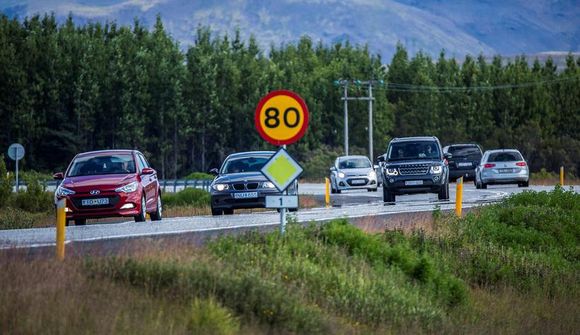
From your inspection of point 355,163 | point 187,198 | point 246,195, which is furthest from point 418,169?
point 355,163

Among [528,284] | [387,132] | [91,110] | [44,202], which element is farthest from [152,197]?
[387,132]

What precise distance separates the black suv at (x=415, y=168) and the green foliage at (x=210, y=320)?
26.6 m

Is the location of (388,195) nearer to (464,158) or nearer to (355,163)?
(355,163)

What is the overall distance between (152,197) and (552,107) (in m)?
97.4

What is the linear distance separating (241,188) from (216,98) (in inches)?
2897

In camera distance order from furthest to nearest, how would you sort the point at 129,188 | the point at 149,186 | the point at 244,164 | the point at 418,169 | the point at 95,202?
the point at 418,169, the point at 244,164, the point at 149,186, the point at 129,188, the point at 95,202

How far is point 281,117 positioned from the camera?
63.8 ft

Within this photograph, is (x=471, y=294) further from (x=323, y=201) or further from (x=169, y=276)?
(x=323, y=201)

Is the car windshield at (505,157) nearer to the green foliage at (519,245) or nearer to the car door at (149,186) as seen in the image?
the green foliage at (519,245)

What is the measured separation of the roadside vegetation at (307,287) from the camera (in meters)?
14.1

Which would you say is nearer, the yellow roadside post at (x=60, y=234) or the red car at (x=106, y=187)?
the yellow roadside post at (x=60, y=234)

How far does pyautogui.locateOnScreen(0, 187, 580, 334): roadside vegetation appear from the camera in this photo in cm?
1405

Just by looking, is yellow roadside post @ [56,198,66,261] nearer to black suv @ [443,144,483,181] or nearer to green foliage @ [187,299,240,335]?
green foliage @ [187,299,240,335]

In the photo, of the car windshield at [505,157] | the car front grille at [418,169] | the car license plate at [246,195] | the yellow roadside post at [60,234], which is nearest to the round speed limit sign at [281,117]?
the yellow roadside post at [60,234]
